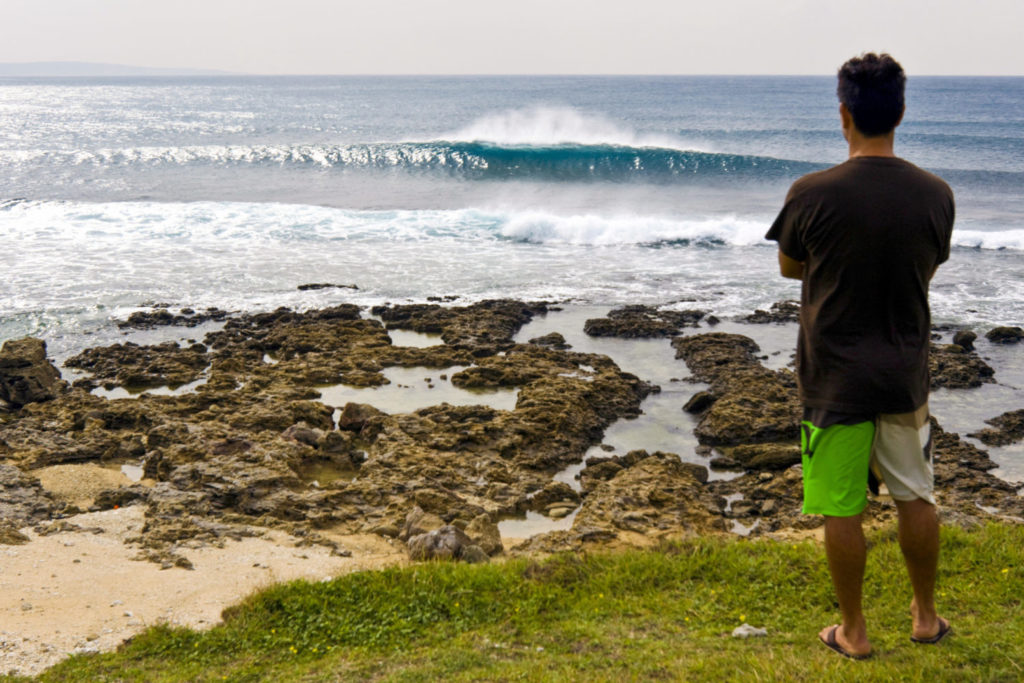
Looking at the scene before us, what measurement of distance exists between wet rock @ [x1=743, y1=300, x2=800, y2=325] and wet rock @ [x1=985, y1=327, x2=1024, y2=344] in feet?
9.82

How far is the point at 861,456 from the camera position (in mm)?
3498

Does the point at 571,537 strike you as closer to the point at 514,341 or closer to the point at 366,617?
the point at 366,617

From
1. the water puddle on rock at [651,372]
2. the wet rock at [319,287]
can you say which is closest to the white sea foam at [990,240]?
the water puddle on rock at [651,372]

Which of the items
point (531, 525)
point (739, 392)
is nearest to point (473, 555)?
point (531, 525)

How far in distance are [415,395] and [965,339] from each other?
27.8 ft

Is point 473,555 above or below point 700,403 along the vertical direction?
above

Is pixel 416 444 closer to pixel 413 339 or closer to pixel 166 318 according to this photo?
pixel 413 339

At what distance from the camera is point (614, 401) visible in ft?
36.8

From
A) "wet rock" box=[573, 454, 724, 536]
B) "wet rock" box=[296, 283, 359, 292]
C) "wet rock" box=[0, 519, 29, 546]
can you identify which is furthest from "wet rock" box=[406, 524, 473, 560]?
"wet rock" box=[296, 283, 359, 292]

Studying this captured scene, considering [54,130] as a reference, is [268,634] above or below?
below

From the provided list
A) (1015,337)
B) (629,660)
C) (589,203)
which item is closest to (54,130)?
(589,203)

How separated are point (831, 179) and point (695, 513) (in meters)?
5.22

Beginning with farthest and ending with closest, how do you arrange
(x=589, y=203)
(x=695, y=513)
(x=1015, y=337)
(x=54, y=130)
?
(x=54, y=130) → (x=589, y=203) → (x=1015, y=337) → (x=695, y=513)

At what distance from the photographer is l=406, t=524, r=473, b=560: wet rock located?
21.8ft
